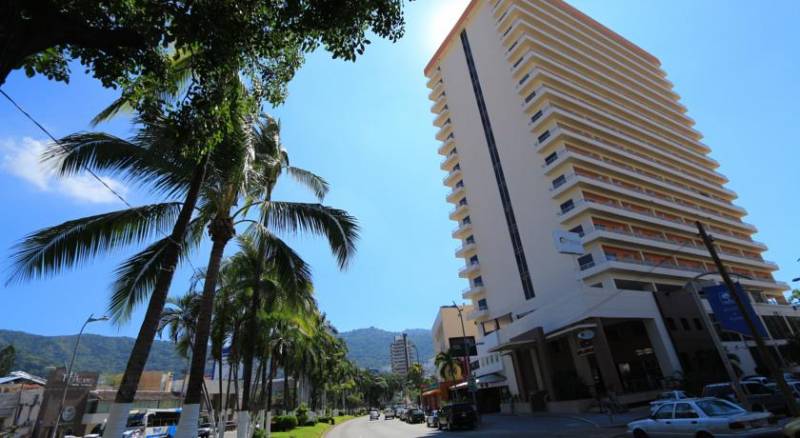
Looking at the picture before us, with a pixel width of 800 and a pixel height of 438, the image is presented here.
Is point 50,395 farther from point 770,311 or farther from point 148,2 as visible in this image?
point 770,311

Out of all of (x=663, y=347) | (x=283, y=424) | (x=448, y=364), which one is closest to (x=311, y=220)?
(x=283, y=424)

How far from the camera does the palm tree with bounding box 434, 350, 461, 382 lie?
191ft

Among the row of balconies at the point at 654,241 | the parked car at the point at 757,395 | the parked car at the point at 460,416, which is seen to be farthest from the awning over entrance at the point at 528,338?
the row of balconies at the point at 654,241

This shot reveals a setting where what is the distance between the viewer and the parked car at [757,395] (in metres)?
16.3

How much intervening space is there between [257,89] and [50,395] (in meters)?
41.9

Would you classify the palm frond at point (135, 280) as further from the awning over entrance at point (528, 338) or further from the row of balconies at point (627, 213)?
the row of balconies at point (627, 213)

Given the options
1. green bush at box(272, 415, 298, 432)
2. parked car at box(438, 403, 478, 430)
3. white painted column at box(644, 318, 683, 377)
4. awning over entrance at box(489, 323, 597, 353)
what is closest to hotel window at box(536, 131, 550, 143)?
white painted column at box(644, 318, 683, 377)

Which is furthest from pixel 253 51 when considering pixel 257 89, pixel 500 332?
pixel 500 332

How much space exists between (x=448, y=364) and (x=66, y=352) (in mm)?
121725

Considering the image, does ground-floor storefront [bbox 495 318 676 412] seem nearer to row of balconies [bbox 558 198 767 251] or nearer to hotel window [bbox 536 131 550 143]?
row of balconies [bbox 558 198 767 251]

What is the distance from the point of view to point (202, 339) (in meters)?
9.68

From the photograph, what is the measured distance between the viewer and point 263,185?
14.2m

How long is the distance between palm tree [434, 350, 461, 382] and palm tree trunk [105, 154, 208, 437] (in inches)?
2143

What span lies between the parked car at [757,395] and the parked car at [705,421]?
730cm
